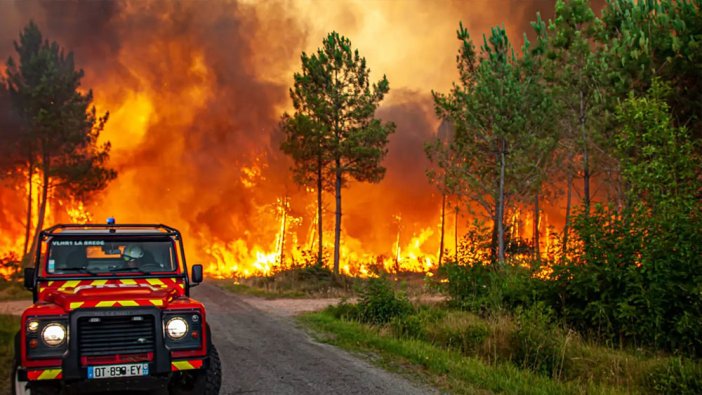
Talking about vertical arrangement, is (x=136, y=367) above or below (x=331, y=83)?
below

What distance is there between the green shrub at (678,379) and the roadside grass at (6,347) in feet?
33.9

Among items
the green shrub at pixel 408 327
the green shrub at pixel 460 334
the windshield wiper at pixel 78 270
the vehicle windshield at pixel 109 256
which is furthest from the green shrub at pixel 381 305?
the windshield wiper at pixel 78 270

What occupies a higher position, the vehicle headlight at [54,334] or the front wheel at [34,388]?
the vehicle headlight at [54,334]

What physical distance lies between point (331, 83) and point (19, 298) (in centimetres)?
1993

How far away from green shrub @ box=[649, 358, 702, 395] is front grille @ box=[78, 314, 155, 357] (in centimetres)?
802

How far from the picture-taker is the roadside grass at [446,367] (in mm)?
8461

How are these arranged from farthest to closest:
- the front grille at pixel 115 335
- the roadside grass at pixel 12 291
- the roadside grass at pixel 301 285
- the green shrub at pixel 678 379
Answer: the roadside grass at pixel 301 285 → the roadside grass at pixel 12 291 → the green shrub at pixel 678 379 → the front grille at pixel 115 335

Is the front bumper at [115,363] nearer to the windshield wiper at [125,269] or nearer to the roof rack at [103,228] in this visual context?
the windshield wiper at [125,269]

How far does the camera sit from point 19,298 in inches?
929

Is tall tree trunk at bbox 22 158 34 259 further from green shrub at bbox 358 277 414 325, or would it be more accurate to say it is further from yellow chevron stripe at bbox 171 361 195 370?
yellow chevron stripe at bbox 171 361 195 370

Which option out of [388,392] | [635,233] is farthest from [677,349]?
[388,392]

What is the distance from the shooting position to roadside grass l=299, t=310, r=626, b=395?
8.46 m

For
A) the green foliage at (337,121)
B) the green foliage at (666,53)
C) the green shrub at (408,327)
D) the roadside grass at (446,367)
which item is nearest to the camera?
the roadside grass at (446,367)

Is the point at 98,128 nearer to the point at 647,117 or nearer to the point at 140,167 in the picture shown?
the point at 140,167
